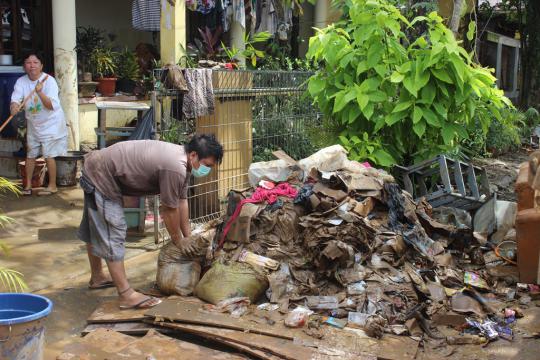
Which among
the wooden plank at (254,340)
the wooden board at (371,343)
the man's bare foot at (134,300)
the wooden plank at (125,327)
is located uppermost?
the man's bare foot at (134,300)

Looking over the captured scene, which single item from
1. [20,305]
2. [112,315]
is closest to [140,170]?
[112,315]

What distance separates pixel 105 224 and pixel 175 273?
26.7 inches

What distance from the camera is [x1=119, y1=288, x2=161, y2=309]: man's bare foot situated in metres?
4.87

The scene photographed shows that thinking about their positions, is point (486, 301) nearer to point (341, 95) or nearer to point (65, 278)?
point (341, 95)

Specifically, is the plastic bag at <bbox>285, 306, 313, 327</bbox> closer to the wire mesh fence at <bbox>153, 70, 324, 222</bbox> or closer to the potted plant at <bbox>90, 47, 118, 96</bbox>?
the wire mesh fence at <bbox>153, 70, 324, 222</bbox>

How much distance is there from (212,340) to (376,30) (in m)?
4.21

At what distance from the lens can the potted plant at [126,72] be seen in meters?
11.0

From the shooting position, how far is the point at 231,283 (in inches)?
197

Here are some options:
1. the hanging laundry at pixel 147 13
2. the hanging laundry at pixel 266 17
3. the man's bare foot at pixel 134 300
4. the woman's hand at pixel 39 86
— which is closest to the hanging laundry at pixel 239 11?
the hanging laundry at pixel 266 17

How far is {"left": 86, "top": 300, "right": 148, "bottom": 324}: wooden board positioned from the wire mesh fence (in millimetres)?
1985

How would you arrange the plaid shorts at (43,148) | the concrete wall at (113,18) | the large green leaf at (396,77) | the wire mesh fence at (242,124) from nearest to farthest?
1. the wire mesh fence at (242,124)
2. the large green leaf at (396,77)
3. the plaid shorts at (43,148)
4. the concrete wall at (113,18)

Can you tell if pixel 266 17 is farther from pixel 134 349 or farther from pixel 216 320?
pixel 134 349

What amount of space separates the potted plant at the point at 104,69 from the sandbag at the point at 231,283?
6.21 metres

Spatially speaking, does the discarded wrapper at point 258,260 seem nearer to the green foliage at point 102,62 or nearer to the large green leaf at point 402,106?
the large green leaf at point 402,106
